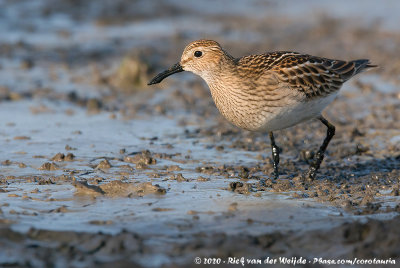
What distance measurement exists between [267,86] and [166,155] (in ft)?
5.92

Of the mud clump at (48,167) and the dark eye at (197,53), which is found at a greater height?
the dark eye at (197,53)

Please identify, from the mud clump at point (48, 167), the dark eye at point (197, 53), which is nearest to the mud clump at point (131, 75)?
the dark eye at point (197, 53)

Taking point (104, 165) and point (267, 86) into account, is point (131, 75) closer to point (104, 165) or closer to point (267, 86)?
point (104, 165)

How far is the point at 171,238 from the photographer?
5543 millimetres

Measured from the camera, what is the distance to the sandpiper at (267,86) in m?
7.29

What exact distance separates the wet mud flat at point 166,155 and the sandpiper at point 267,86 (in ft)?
2.28

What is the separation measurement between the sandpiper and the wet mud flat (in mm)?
695

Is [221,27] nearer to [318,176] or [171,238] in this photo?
[318,176]

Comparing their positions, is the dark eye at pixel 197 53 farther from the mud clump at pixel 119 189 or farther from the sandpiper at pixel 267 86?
the mud clump at pixel 119 189

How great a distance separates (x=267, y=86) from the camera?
24.0 feet

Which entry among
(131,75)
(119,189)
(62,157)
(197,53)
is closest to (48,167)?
(62,157)

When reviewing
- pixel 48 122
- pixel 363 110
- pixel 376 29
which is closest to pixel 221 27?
pixel 376 29

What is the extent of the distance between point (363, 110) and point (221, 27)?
6322mm

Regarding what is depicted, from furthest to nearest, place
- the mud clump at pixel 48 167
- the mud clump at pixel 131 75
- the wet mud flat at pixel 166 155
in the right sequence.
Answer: the mud clump at pixel 131 75, the mud clump at pixel 48 167, the wet mud flat at pixel 166 155
